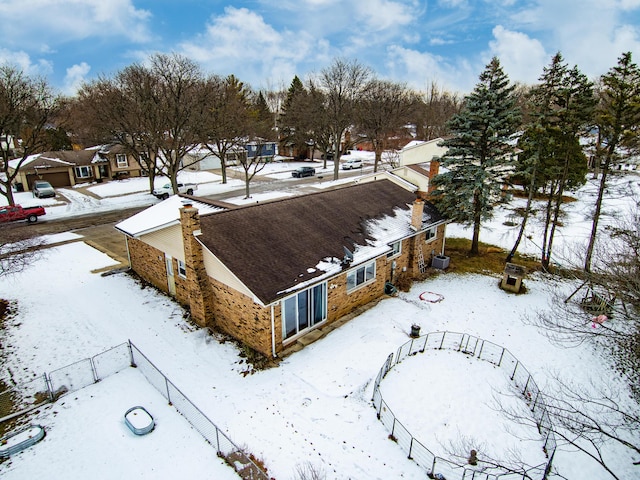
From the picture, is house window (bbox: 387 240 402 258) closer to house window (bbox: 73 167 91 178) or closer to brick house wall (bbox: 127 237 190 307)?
brick house wall (bbox: 127 237 190 307)

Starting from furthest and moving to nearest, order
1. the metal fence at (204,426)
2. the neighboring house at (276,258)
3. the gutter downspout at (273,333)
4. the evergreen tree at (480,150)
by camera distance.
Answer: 1. the evergreen tree at (480,150)
2. the neighboring house at (276,258)
3. the gutter downspout at (273,333)
4. the metal fence at (204,426)

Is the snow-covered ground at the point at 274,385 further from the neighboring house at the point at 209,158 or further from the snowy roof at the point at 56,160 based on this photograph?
the neighboring house at the point at 209,158

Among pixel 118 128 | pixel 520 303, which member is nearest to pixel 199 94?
pixel 118 128

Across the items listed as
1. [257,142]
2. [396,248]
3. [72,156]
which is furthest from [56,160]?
[396,248]

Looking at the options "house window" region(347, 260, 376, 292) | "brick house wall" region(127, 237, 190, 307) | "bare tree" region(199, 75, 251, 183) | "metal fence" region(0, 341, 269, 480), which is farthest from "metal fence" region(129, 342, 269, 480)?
"bare tree" region(199, 75, 251, 183)

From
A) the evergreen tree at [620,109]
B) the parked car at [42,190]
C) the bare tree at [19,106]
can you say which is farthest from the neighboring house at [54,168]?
the evergreen tree at [620,109]

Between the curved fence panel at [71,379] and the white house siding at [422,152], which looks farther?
the white house siding at [422,152]

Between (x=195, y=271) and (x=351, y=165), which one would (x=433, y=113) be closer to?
(x=351, y=165)
